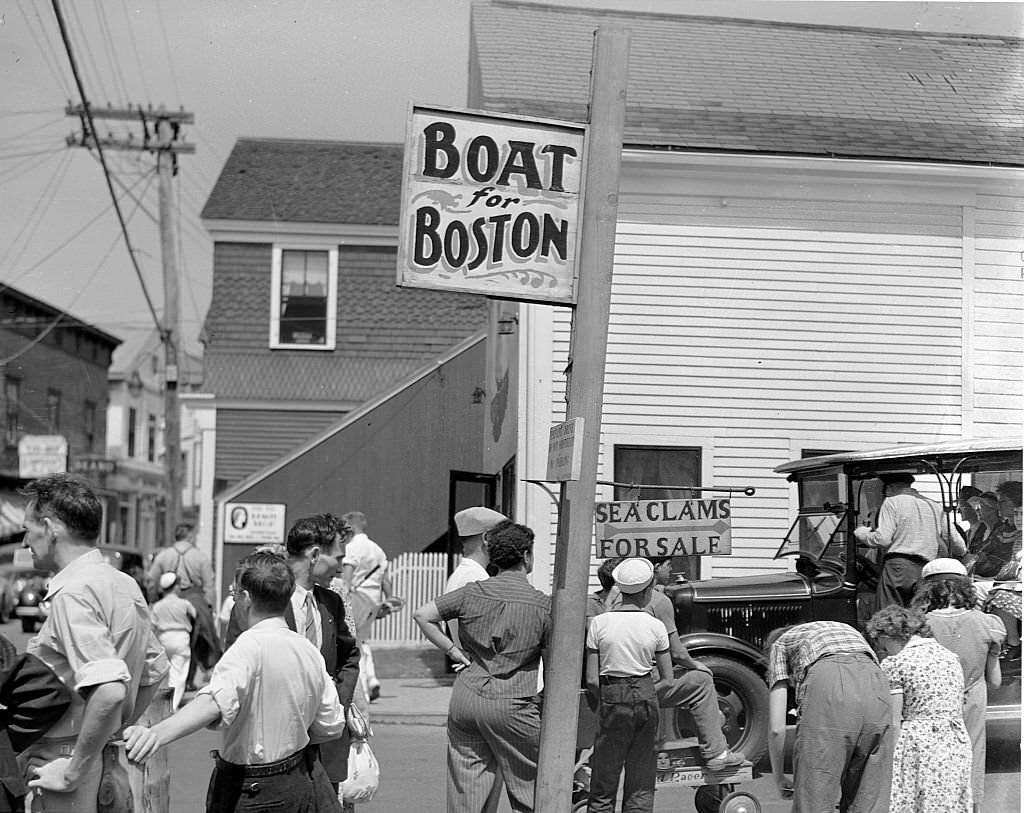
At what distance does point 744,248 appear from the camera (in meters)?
13.6

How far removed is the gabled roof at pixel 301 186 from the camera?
2348 cm

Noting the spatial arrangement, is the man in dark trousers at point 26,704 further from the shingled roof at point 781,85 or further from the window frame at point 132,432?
→ the window frame at point 132,432

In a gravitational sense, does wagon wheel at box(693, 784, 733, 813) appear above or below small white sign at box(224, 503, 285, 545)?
below

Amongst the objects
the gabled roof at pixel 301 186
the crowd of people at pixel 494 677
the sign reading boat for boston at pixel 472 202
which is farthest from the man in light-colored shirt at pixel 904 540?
the gabled roof at pixel 301 186

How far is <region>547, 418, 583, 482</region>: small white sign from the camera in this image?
5641 mm

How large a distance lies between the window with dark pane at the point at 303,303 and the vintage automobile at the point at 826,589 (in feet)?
47.7

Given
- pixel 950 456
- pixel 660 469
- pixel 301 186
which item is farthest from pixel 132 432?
pixel 950 456

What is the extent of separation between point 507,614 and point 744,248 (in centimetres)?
851

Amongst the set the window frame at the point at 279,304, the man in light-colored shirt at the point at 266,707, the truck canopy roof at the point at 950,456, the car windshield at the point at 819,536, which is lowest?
the man in light-colored shirt at the point at 266,707

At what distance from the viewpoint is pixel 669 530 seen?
11.2m

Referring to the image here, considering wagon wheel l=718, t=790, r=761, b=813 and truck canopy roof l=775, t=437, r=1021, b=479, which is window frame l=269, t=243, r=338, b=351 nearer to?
truck canopy roof l=775, t=437, r=1021, b=479

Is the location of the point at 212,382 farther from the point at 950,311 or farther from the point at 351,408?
the point at 950,311

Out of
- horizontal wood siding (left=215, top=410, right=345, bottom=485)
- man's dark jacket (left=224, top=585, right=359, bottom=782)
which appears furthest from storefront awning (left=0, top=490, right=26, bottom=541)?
man's dark jacket (left=224, top=585, right=359, bottom=782)

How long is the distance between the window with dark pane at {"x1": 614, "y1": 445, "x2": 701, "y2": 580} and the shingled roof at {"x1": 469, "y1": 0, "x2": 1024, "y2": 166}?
10.4 feet
